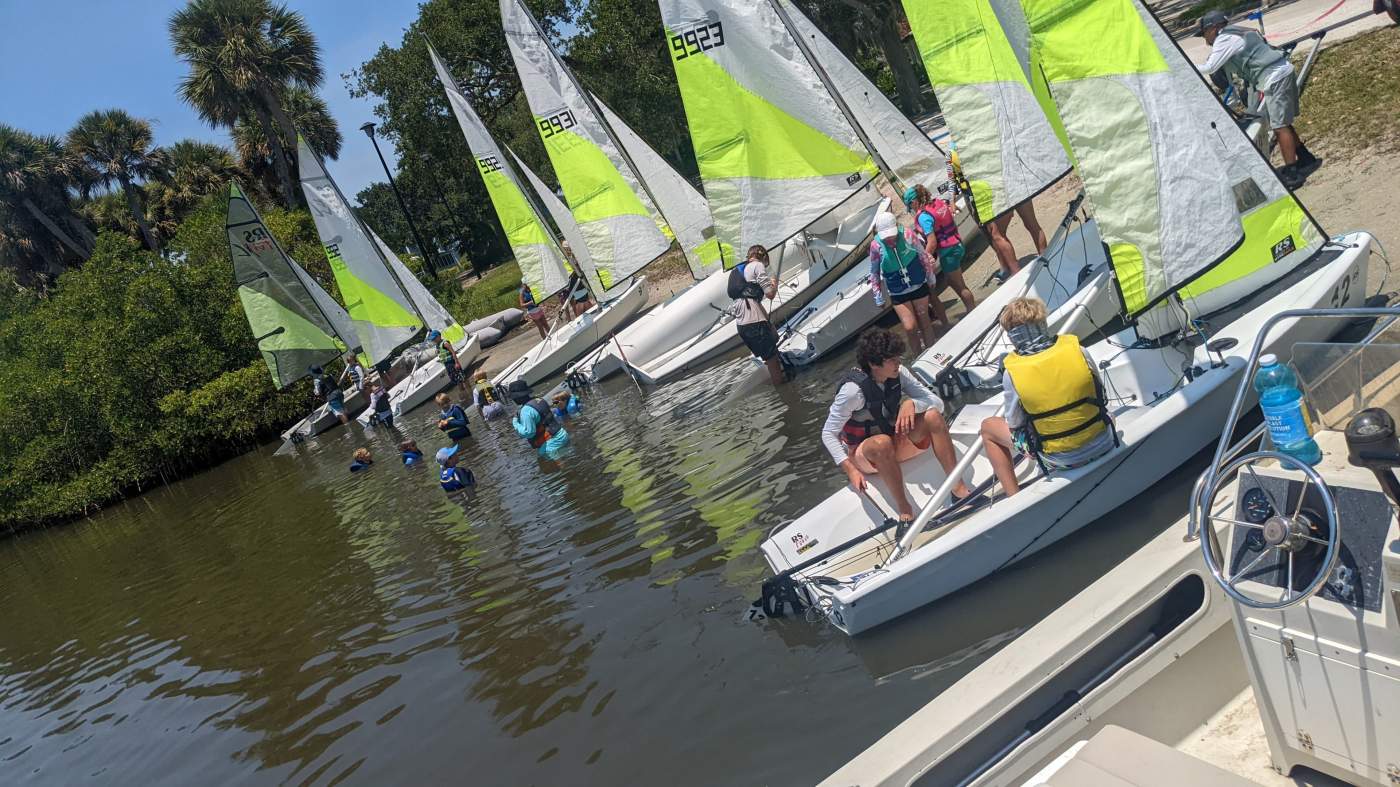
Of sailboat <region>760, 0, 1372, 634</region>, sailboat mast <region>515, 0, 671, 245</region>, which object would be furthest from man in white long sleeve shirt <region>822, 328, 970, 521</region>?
sailboat mast <region>515, 0, 671, 245</region>

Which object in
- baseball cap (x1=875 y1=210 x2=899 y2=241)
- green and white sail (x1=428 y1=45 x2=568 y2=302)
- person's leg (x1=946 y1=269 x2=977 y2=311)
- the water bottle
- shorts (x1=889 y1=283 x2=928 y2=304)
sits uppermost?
green and white sail (x1=428 y1=45 x2=568 y2=302)

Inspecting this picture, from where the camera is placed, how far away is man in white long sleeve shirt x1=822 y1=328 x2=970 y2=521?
261 inches

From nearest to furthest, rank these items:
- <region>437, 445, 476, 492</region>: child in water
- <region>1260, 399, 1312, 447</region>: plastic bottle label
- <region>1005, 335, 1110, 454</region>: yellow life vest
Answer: <region>1260, 399, 1312, 447</region>: plastic bottle label → <region>1005, 335, 1110, 454</region>: yellow life vest → <region>437, 445, 476, 492</region>: child in water

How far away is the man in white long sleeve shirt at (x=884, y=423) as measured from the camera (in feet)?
21.7

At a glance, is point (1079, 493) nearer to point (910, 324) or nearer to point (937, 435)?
point (937, 435)

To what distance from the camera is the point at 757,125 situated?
1359cm

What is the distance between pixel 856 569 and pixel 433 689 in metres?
3.73

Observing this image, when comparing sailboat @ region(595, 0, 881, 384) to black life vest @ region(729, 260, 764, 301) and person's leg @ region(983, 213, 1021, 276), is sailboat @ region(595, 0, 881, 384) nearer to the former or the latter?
black life vest @ region(729, 260, 764, 301)

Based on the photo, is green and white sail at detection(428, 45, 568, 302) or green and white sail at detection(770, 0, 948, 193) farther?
green and white sail at detection(428, 45, 568, 302)

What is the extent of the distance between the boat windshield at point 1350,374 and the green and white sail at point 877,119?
9954 millimetres

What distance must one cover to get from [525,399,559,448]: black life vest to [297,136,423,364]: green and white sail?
12.9m

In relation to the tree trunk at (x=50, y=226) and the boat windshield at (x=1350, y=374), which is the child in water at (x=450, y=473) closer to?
the boat windshield at (x=1350, y=374)

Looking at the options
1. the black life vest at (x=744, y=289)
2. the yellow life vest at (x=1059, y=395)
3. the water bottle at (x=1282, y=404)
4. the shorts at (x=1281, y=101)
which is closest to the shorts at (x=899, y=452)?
the yellow life vest at (x=1059, y=395)

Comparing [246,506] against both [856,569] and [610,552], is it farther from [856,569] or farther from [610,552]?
[856,569]
